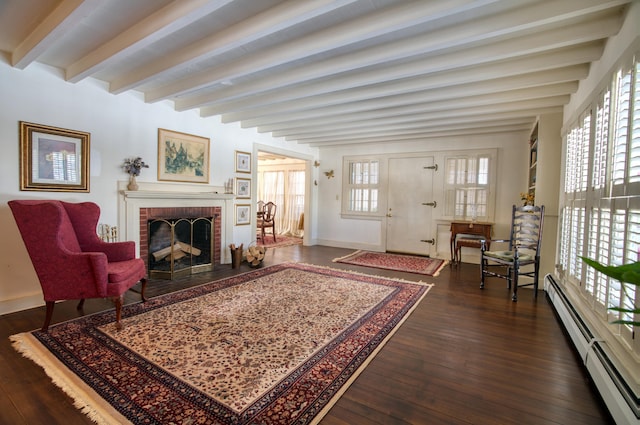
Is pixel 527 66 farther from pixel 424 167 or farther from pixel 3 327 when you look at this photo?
pixel 3 327

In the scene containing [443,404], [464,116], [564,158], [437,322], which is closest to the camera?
[443,404]

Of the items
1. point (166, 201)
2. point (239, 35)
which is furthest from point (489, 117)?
point (166, 201)

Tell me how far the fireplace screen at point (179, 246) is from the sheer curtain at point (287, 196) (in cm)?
447

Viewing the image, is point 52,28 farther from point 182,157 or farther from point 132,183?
point 182,157

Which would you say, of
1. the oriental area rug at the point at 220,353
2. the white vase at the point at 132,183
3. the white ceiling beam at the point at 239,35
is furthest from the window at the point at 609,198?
the white vase at the point at 132,183

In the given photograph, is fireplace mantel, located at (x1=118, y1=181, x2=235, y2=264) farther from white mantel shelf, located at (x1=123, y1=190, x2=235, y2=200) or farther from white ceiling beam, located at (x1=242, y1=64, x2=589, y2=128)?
white ceiling beam, located at (x1=242, y1=64, x2=589, y2=128)

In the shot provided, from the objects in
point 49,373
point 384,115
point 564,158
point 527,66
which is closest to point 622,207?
point 527,66

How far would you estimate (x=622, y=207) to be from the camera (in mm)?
1886

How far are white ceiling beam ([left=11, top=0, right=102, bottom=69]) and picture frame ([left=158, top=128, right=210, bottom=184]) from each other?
1.56m

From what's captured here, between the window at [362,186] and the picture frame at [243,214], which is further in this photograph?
the window at [362,186]

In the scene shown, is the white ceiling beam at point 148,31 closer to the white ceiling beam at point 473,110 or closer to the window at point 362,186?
the white ceiling beam at point 473,110

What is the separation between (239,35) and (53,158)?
2495 mm

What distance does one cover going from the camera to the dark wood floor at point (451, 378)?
166 centimetres

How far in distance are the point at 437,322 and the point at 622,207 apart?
65.3 inches
